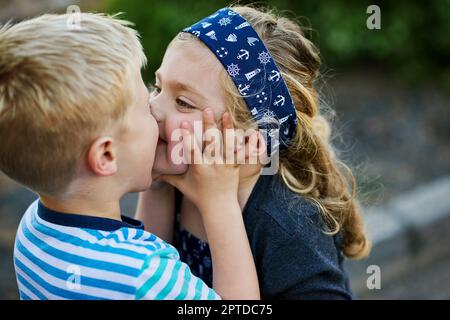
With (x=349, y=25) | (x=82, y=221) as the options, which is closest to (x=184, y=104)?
(x=82, y=221)

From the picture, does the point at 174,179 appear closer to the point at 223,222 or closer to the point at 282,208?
the point at 223,222

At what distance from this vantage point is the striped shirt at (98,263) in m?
1.65

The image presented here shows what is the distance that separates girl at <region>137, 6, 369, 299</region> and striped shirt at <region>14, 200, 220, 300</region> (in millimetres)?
407

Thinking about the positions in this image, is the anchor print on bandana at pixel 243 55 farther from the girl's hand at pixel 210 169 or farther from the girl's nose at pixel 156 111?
the girl's nose at pixel 156 111

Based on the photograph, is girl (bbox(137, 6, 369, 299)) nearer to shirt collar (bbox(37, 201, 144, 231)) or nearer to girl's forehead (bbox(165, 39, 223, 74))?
girl's forehead (bbox(165, 39, 223, 74))

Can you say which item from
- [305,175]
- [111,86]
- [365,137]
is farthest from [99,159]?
[365,137]

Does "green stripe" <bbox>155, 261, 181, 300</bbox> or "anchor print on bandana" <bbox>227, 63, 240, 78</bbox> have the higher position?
"anchor print on bandana" <bbox>227, 63, 240, 78</bbox>

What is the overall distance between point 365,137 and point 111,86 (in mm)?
3500

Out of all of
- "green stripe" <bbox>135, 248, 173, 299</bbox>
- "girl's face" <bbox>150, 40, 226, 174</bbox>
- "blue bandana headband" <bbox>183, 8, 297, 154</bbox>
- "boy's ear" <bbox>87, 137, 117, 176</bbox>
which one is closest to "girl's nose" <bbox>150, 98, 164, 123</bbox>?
"girl's face" <bbox>150, 40, 226, 174</bbox>

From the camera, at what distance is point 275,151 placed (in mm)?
2242

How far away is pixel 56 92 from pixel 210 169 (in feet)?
2.00

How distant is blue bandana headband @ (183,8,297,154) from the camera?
2076 mm

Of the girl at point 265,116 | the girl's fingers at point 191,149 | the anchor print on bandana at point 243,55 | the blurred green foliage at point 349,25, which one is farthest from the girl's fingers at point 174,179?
the blurred green foliage at point 349,25
